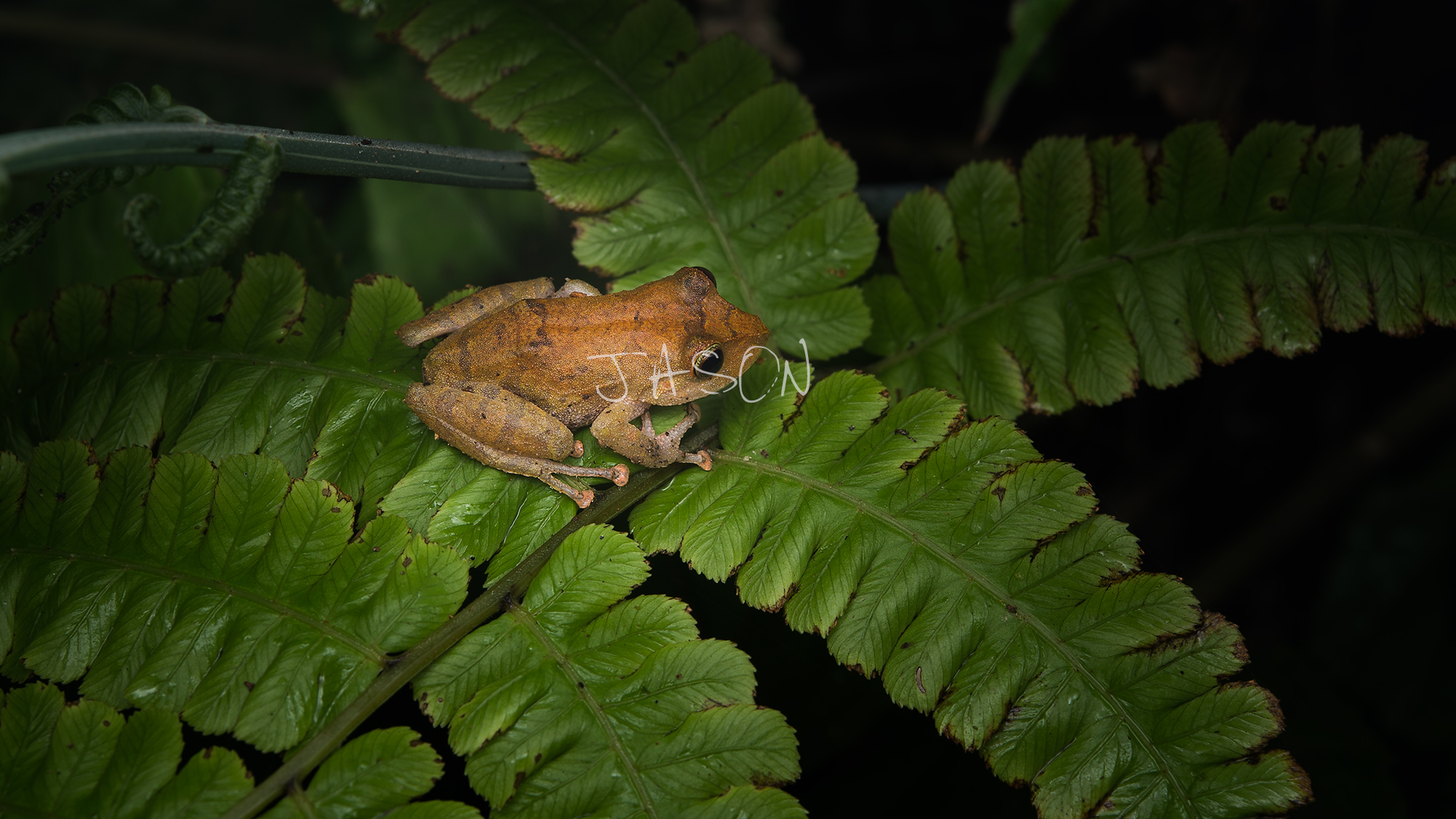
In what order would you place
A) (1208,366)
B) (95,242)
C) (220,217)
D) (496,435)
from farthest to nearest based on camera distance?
(1208,366) < (95,242) < (496,435) < (220,217)

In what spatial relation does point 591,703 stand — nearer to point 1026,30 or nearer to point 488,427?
point 488,427

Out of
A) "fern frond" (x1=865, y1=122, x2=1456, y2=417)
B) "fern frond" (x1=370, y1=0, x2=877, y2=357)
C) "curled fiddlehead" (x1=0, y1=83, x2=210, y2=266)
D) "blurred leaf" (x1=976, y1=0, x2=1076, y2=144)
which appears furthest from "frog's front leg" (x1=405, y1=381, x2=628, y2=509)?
"blurred leaf" (x1=976, y1=0, x2=1076, y2=144)

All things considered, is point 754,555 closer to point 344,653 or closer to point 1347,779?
point 344,653

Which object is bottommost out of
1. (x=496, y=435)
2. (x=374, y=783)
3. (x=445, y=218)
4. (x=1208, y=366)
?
(x=1208, y=366)

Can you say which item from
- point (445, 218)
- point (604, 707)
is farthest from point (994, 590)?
point (445, 218)

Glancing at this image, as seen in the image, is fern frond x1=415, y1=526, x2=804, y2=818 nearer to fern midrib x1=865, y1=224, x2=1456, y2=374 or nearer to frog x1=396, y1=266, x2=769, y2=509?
frog x1=396, y1=266, x2=769, y2=509

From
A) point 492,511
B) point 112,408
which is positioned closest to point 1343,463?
point 492,511

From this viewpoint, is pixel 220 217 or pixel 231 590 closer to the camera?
pixel 220 217

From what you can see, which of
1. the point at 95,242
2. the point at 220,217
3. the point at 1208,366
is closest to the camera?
the point at 220,217
